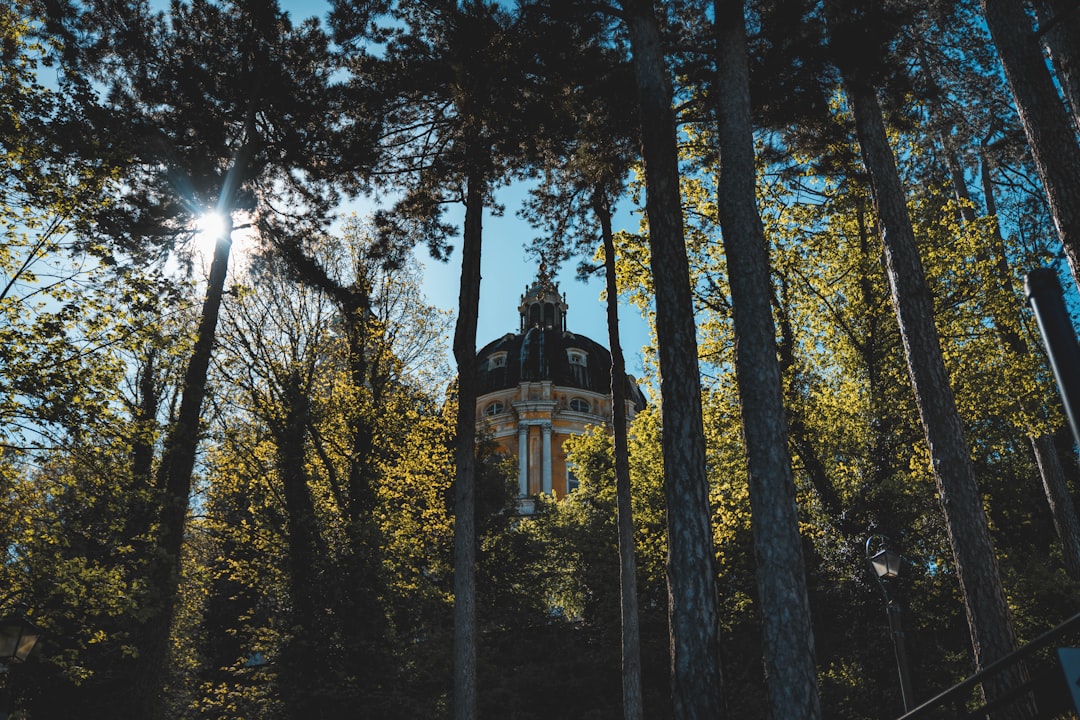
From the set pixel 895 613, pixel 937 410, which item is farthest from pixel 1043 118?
pixel 895 613

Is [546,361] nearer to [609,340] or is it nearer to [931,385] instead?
[609,340]

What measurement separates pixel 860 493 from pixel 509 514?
12.2 m

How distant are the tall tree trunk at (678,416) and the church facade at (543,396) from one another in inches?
1286

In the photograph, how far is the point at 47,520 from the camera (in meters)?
11.2

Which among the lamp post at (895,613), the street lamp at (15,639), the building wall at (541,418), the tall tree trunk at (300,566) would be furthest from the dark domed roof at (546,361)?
the street lamp at (15,639)

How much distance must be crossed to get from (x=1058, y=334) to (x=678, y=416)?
5.21 metres

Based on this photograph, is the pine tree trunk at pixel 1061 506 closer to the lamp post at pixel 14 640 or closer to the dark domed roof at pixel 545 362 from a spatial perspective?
the lamp post at pixel 14 640

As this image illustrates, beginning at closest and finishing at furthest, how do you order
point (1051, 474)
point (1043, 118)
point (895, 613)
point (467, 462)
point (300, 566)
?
point (1043, 118) → point (895, 613) → point (467, 462) → point (1051, 474) → point (300, 566)

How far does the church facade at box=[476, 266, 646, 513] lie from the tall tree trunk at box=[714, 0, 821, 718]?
32892 mm

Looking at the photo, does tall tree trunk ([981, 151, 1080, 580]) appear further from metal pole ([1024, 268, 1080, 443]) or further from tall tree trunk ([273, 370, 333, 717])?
tall tree trunk ([273, 370, 333, 717])

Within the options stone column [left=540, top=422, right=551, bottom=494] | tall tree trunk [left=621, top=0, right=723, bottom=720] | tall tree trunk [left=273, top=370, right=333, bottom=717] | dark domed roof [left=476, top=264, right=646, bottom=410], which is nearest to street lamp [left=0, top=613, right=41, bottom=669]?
tall tree trunk [left=273, top=370, right=333, bottom=717]

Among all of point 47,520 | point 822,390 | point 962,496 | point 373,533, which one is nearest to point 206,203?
point 47,520

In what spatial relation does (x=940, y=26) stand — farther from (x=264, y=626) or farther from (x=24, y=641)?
(x=264, y=626)

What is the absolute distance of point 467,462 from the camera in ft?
33.6
